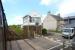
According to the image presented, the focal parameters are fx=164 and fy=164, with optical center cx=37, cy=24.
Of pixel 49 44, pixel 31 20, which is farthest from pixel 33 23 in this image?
pixel 49 44

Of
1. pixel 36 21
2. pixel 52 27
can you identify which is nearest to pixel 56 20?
pixel 52 27

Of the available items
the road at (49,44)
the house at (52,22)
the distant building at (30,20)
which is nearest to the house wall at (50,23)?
the house at (52,22)

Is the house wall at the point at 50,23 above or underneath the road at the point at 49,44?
above

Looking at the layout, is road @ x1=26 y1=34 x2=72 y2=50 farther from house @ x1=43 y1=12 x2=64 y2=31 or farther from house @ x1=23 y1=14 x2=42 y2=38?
house @ x1=43 y1=12 x2=64 y2=31

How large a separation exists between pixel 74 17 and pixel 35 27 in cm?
721

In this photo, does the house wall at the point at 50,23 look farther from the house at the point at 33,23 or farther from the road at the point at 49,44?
the road at the point at 49,44

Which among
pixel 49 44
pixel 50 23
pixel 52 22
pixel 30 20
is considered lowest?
pixel 49 44

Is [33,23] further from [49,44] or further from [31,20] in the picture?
[49,44]

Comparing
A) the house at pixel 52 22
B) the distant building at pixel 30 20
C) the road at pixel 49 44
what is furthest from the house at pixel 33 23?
the road at pixel 49 44

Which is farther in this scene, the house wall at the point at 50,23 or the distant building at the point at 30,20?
the house wall at the point at 50,23

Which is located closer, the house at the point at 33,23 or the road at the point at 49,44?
the road at the point at 49,44

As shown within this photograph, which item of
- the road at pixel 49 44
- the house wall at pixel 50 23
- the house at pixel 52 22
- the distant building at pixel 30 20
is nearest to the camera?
the road at pixel 49 44

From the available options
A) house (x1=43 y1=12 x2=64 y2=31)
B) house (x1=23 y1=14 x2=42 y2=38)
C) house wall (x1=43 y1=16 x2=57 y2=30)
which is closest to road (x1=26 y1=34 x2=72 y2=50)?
house (x1=23 y1=14 x2=42 y2=38)

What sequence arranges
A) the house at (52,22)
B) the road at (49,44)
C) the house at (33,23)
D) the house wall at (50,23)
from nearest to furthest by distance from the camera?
the road at (49,44), the house at (33,23), the house at (52,22), the house wall at (50,23)
